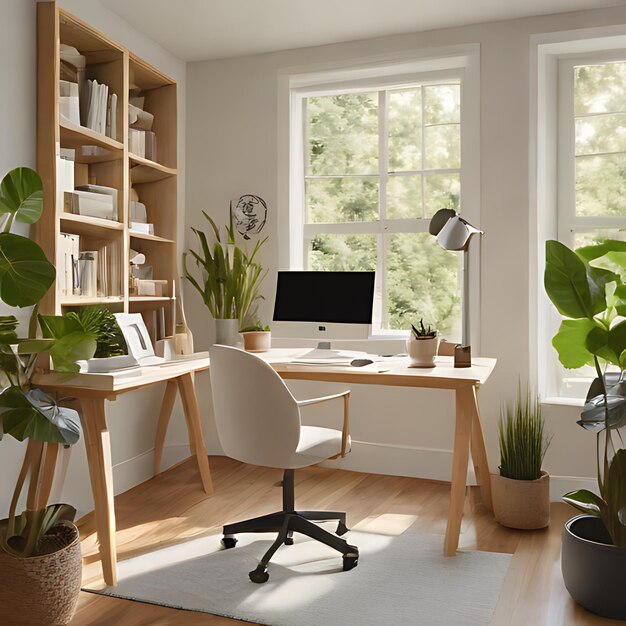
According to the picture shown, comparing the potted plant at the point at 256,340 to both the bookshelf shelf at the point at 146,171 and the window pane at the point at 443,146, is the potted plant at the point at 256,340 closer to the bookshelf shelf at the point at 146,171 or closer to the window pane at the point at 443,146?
the bookshelf shelf at the point at 146,171

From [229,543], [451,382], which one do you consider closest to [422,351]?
[451,382]

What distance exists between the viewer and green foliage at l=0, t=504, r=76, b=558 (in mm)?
2289

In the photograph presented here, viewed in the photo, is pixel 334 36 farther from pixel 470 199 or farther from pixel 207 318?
pixel 207 318

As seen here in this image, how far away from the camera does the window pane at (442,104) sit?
3.94 m

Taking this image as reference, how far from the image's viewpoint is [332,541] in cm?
273

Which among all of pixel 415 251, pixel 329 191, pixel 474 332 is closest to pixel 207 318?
pixel 329 191

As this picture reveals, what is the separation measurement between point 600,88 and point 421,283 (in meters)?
1.45

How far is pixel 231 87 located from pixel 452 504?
2.87 metres

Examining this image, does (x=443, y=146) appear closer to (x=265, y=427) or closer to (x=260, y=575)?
(x=265, y=427)

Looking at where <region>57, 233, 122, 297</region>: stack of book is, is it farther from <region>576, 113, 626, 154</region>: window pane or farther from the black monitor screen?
<region>576, 113, 626, 154</region>: window pane

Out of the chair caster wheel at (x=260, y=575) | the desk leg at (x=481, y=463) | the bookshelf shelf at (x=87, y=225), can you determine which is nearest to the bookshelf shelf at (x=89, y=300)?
the bookshelf shelf at (x=87, y=225)

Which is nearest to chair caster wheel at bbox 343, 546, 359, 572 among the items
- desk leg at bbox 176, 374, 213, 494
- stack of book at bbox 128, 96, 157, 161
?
desk leg at bbox 176, 374, 213, 494

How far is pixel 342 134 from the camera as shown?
13.8 feet

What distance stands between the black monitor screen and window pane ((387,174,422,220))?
0.80 metres
